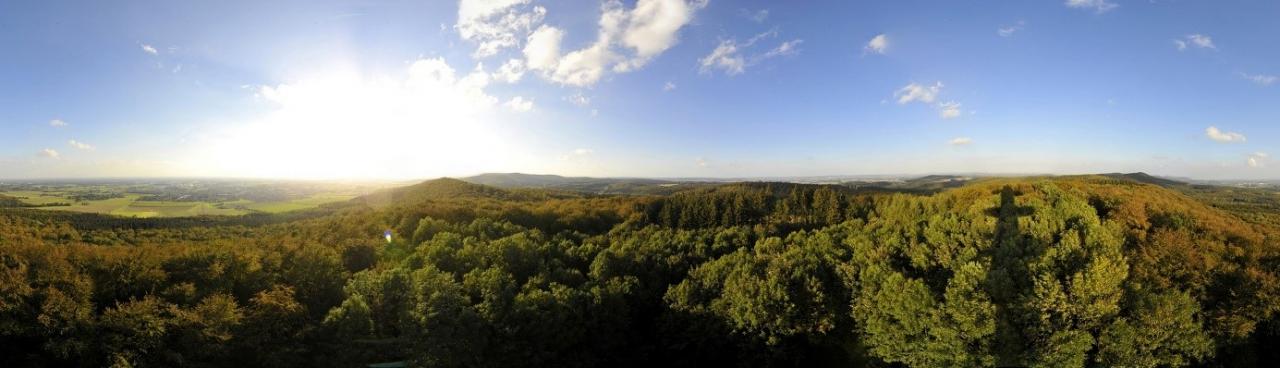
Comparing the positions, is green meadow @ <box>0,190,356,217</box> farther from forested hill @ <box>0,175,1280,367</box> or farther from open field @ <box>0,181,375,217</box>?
forested hill @ <box>0,175,1280,367</box>

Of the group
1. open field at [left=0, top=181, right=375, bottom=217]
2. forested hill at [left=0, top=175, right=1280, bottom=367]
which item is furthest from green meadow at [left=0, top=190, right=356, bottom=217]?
forested hill at [left=0, top=175, right=1280, bottom=367]

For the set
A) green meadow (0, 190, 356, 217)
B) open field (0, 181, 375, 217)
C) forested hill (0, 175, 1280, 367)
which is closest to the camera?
forested hill (0, 175, 1280, 367)

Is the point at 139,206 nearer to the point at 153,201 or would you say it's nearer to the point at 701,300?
the point at 153,201

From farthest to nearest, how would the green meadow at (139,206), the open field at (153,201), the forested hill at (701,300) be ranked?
the open field at (153,201)
the green meadow at (139,206)
the forested hill at (701,300)

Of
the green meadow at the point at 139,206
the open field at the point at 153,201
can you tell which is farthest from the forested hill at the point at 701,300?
the open field at the point at 153,201

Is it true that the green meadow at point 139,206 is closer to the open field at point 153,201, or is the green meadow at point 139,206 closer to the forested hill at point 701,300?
the open field at point 153,201

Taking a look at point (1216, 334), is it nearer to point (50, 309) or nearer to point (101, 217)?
point (50, 309)

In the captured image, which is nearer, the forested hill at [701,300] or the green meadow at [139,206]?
the forested hill at [701,300]

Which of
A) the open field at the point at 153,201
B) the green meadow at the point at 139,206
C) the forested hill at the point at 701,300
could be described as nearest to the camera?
the forested hill at the point at 701,300
